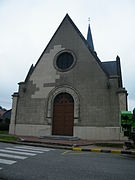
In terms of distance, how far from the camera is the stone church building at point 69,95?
49.2 feet

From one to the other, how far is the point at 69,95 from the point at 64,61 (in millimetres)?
3429

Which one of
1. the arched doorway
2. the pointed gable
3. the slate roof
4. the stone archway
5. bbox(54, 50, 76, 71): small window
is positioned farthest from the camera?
the slate roof

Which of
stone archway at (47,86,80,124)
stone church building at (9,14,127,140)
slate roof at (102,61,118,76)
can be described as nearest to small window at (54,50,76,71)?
stone church building at (9,14,127,140)

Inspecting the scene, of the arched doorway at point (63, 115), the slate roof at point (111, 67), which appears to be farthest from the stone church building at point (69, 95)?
the slate roof at point (111, 67)

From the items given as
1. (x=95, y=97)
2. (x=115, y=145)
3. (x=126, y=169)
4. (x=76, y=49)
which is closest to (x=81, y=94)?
(x=95, y=97)

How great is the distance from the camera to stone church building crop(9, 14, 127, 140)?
49.2ft

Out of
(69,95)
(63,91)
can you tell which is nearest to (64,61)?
(63,91)

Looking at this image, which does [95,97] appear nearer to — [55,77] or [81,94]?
[81,94]

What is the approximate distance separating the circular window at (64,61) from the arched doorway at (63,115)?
2599 mm

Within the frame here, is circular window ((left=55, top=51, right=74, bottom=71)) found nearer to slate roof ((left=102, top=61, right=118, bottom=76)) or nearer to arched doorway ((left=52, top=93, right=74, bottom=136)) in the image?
arched doorway ((left=52, top=93, right=74, bottom=136))

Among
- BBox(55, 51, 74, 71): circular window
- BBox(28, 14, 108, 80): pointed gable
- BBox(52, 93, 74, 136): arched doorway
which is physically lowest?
BBox(52, 93, 74, 136): arched doorway

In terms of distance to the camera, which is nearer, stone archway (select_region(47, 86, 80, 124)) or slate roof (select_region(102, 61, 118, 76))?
stone archway (select_region(47, 86, 80, 124))

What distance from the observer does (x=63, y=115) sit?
16.5 metres

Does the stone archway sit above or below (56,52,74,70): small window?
below
